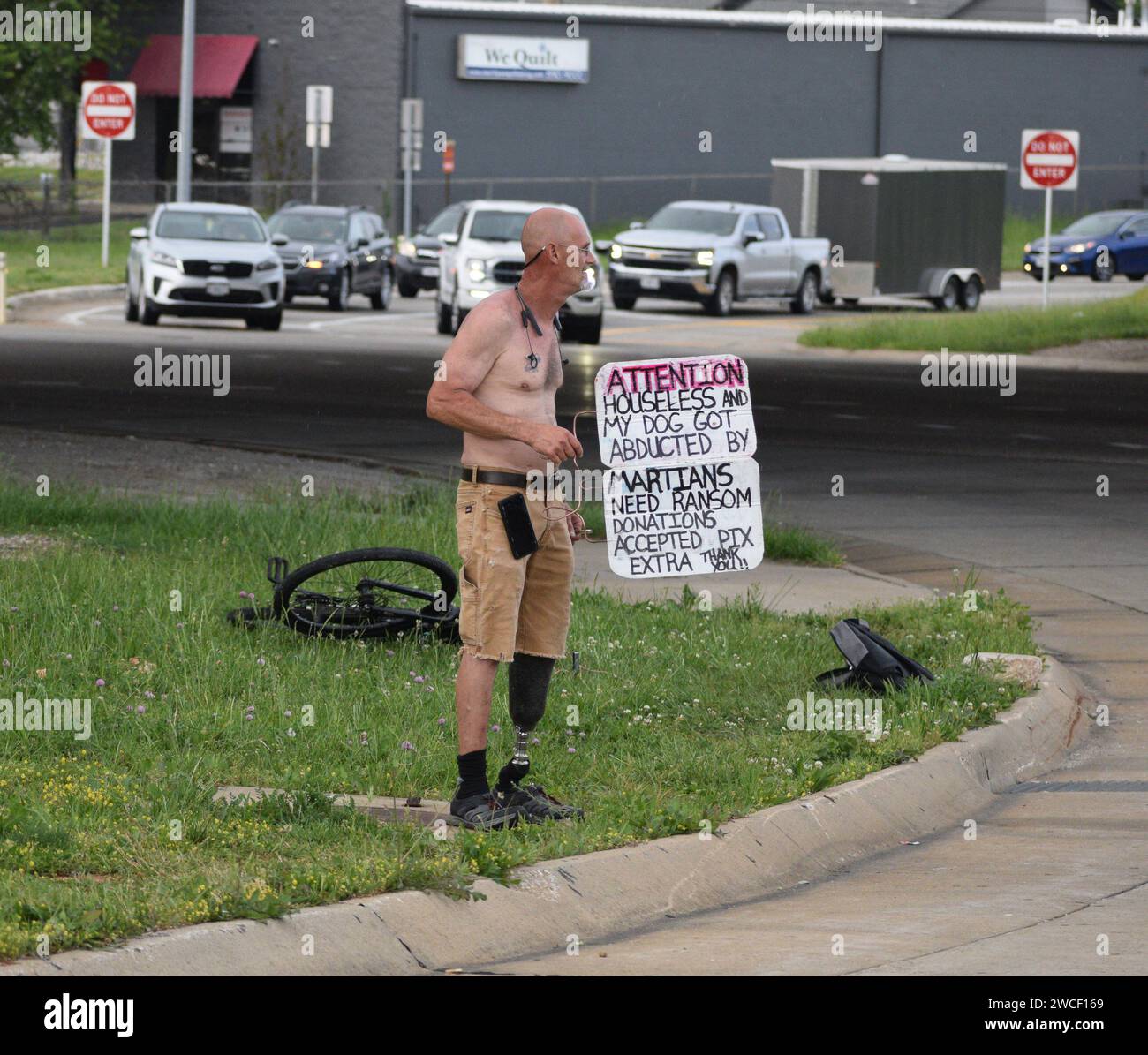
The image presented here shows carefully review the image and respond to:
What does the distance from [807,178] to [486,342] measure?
3730 cm

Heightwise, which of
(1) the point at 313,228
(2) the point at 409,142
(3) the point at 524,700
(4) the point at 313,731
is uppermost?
(2) the point at 409,142

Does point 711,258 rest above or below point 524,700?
above

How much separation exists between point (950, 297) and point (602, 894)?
3667 cm

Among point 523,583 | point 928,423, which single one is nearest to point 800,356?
point 928,423

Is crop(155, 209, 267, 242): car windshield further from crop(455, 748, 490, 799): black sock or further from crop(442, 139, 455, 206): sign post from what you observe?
crop(455, 748, 490, 799): black sock

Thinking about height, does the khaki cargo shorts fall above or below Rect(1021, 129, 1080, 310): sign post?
below

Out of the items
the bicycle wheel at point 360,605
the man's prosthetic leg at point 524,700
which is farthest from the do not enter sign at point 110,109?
the man's prosthetic leg at point 524,700

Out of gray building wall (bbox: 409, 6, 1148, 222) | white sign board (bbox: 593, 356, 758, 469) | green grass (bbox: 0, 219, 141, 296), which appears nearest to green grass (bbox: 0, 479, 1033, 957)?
white sign board (bbox: 593, 356, 758, 469)

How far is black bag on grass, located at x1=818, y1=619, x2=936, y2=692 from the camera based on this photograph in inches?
351

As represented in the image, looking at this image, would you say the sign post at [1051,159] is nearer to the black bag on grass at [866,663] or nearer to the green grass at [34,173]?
the black bag on grass at [866,663]

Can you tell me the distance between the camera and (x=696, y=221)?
129ft

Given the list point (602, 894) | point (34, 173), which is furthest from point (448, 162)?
point (602, 894)

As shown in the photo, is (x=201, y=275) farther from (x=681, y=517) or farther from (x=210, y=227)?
(x=681, y=517)

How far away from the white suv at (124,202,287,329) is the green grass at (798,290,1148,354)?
7539 mm
